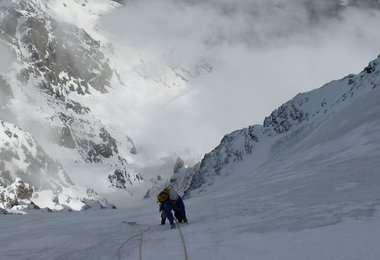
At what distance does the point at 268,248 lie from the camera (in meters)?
14.5

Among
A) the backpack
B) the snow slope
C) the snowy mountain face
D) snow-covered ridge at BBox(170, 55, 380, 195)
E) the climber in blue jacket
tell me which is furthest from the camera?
snow-covered ridge at BBox(170, 55, 380, 195)

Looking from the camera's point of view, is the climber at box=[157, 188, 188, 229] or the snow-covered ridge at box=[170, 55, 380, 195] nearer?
the climber at box=[157, 188, 188, 229]

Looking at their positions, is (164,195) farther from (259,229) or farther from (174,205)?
(259,229)

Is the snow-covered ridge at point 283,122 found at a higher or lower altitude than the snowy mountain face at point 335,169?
→ higher

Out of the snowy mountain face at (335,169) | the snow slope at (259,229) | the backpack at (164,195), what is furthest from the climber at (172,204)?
Answer: the snowy mountain face at (335,169)

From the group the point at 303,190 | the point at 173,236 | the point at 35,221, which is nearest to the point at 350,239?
the point at 173,236

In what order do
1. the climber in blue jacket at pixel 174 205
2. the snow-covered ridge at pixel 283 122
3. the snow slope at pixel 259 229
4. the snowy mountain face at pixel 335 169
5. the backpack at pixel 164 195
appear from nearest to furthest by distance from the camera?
the snow slope at pixel 259 229, the snowy mountain face at pixel 335 169, the climber in blue jacket at pixel 174 205, the backpack at pixel 164 195, the snow-covered ridge at pixel 283 122

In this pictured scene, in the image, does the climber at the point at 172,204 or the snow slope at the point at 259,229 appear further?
the climber at the point at 172,204

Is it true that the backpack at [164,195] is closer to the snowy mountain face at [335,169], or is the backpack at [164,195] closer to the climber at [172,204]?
the climber at [172,204]

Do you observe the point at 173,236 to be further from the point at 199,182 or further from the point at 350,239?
the point at 199,182

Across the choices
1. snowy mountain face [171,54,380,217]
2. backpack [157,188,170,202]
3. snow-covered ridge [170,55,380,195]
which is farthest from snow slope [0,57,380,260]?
snow-covered ridge [170,55,380,195]

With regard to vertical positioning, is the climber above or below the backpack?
below

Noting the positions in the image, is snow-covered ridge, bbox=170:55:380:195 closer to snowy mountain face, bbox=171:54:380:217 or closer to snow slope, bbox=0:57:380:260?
snowy mountain face, bbox=171:54:380:217

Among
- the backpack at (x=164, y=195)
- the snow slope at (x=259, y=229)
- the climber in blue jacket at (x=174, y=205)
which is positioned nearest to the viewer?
the snow slope at (x=259, y=229)
